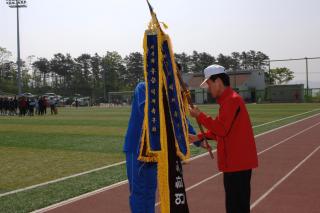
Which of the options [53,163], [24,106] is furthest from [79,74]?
[53,163]

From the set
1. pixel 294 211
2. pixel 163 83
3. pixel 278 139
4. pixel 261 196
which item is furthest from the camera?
pixel 278 139

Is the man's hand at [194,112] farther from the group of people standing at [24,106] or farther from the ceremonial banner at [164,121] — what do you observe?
the group of people standing at [24,106]

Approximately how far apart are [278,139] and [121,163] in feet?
22.4

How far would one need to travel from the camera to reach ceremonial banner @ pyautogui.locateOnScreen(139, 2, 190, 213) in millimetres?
4035

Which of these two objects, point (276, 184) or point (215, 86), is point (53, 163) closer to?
point (276, 184)

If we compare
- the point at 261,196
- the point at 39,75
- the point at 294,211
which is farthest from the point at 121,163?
the point at 39,75

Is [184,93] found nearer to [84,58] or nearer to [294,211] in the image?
[294,211]

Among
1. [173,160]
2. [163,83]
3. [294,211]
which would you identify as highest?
[163,83]

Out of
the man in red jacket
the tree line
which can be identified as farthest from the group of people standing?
the tree line

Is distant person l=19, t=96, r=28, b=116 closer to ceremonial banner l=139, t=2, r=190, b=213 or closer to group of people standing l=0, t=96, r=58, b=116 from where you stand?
group of people standing l=0, t=96, r=58, b=116

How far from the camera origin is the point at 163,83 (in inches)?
161

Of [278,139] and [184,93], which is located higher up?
[184,93]

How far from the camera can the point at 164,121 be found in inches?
159

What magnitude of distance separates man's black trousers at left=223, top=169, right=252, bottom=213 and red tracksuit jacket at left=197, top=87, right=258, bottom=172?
0.07 meters
